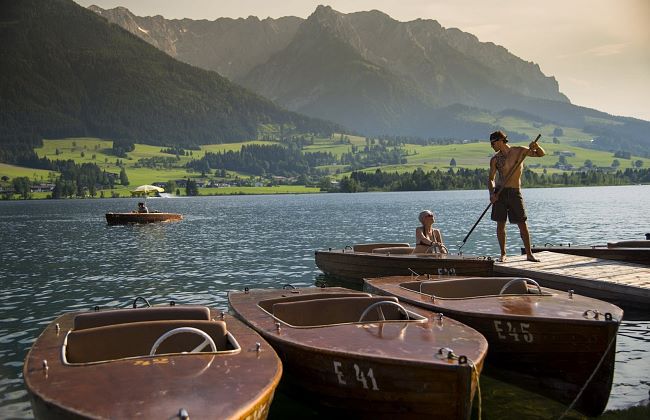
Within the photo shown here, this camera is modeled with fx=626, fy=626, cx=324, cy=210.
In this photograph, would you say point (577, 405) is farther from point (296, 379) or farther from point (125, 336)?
point (125, 336)

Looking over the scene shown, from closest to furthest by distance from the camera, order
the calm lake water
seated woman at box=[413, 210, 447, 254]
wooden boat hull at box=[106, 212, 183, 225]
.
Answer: the calm lake water, seated woman at box=[413, 210, 447, 254], wooden boat hull at box=[106, 212, 183, 225]

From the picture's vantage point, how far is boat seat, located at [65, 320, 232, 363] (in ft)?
33.1

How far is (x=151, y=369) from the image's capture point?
335 inches

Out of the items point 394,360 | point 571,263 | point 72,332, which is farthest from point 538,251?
point 72,332

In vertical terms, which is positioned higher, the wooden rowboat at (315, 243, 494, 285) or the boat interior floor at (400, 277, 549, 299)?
the boat interior floor at (400, 277, 549, 299)

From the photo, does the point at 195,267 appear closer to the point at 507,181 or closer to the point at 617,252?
the point at 507,181

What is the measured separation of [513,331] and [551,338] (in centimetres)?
70

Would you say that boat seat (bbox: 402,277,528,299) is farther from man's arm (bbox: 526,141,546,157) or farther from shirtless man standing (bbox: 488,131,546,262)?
man's arm (bbox: 526,141,546,157)

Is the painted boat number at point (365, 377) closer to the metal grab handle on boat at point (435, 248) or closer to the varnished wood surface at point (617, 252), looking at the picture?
the metal grab handle on boat at point (435, 248)

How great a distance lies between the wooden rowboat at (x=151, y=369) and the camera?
725 centimetres

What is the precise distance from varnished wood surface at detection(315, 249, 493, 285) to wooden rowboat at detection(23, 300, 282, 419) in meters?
10.3

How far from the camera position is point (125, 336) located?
1023 centimetres

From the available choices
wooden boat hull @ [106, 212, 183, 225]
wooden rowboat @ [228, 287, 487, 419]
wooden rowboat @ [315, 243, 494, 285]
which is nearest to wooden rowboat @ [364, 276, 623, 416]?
wooden rowboat @ [228, 287, 487, 419]

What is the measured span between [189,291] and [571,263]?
54.1 ft
